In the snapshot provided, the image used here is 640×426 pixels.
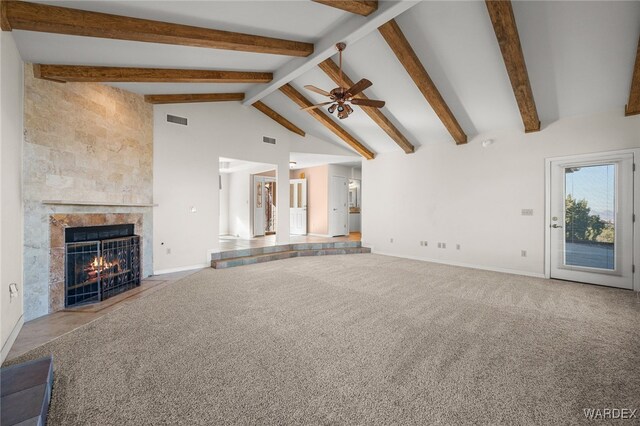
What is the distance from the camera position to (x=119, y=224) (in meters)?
4.51

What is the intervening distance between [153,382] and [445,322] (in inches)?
107

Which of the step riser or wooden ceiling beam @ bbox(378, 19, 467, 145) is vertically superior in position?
wooden ceiling beam @ bbox(378, 19, 467, 145)

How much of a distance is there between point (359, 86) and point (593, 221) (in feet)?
14.8

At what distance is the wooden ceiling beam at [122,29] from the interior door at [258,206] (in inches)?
216

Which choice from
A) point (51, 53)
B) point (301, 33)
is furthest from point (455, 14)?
point (51, 53)

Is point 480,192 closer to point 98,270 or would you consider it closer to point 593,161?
point 593,161

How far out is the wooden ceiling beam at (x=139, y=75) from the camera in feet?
11.5

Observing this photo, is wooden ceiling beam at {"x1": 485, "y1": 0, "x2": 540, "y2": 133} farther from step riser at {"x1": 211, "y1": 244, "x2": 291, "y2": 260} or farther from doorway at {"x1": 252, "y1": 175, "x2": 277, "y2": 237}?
doorway at {"x1": 252, "y1": 175, "x2": 277, "y2": 237}

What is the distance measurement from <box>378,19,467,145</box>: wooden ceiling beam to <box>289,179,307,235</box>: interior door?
565cm

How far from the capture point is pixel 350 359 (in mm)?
2299

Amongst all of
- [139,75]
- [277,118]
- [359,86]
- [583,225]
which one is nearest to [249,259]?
[277,118]

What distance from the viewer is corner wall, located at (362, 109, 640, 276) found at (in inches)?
190

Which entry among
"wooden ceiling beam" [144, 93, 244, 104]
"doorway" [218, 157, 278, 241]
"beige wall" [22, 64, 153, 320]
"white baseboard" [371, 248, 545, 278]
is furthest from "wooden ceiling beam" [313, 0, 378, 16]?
"doorway" [218, 157, 278, 241]

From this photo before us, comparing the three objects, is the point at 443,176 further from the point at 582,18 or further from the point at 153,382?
the point at 153,382
